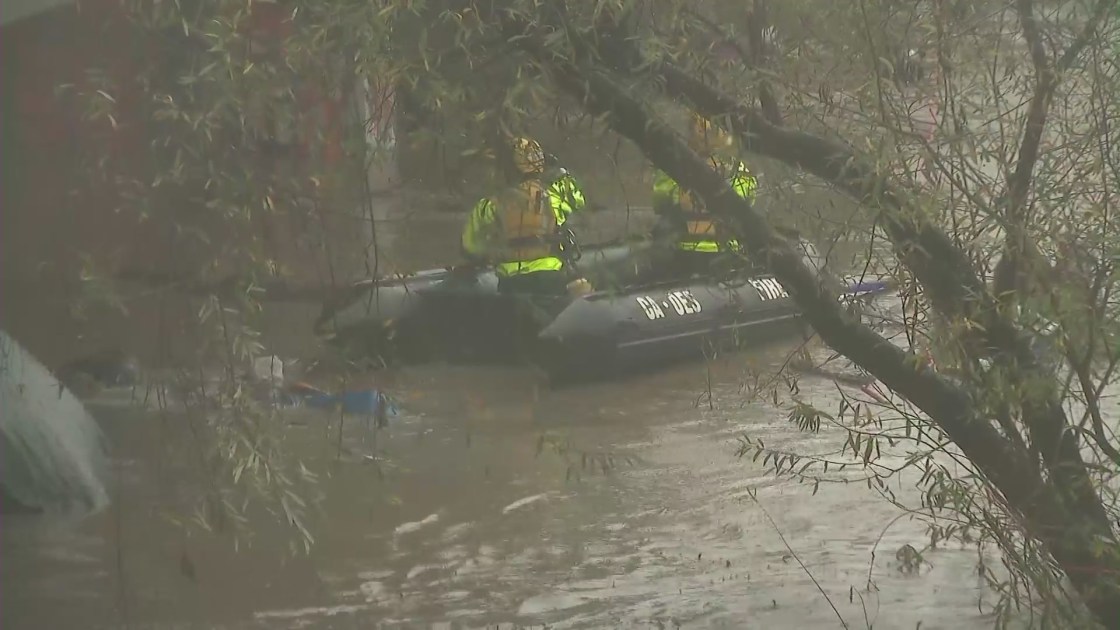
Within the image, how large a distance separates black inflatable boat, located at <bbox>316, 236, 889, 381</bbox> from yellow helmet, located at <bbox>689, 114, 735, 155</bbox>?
0.29 meters

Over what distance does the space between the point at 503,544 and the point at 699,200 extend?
2353 mm

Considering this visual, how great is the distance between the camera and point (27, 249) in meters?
4.01

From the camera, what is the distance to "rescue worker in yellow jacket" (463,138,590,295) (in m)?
2.24

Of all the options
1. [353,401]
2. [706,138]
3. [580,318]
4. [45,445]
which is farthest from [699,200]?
[45,445]

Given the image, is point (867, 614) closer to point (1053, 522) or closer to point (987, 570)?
point (987, 570)

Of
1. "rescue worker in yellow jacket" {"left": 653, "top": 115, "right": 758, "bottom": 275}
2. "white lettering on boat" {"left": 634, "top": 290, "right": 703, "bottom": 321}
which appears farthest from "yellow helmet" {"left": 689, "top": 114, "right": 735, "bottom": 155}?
"white lettering on boat" {"left": 634, "top": 290, "right": 703, "bottom": 321}

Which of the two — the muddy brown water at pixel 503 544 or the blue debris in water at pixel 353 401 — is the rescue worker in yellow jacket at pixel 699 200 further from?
the blue debris in water at pixel 353 401

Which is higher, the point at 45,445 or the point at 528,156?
the point at 528,156

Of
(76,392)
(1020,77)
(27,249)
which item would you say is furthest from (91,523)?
(1020,77)

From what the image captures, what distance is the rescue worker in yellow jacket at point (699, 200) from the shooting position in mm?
2467

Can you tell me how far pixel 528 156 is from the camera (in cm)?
229

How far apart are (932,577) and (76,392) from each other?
3384 millimetres

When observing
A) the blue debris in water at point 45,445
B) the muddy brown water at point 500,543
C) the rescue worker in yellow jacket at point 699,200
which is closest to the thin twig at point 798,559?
the muddy brown water at point 500,543

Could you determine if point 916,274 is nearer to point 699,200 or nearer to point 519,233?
point 699,200
